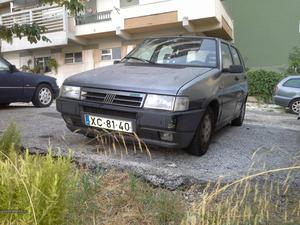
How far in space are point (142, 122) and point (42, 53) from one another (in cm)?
2281

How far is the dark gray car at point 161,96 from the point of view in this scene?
422 cm

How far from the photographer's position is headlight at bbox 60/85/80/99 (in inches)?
186

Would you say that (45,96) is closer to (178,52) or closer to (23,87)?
(23,87)

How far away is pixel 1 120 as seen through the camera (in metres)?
7.42

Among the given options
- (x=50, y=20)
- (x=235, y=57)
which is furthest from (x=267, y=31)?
(x=235, y=57)

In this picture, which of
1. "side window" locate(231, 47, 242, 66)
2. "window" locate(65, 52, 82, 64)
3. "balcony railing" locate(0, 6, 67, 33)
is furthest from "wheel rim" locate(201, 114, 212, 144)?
"window" locate(65, 52, 82, 64)

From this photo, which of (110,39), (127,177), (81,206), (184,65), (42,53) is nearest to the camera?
(81,206)

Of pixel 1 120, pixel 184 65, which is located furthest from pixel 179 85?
pixel 1 120

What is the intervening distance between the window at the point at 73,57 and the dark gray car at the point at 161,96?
19.1m

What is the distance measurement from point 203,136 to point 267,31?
21.0 metres

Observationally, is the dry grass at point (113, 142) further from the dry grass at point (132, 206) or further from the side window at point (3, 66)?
the side window at point (3, 66)

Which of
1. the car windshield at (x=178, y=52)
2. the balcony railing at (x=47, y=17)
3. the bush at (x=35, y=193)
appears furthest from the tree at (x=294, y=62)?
the bush at (x=35, y=193)

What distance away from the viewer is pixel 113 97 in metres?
4.45

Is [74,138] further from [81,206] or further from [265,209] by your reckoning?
[265,209]
